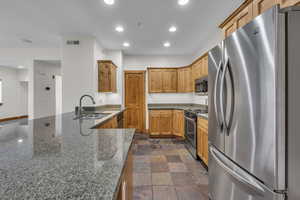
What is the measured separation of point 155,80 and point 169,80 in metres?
0.47

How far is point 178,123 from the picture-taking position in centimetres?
462

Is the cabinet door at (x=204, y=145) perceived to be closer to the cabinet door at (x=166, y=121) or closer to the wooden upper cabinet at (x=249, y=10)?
the wooden upper cabinet at (x=249, y=10)

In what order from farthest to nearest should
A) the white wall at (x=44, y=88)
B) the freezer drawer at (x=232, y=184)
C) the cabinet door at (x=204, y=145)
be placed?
the white wall at (x=44, y=88), the cabinet door at (x=204, y=145), the freezer drawer at (x=232, y=184)

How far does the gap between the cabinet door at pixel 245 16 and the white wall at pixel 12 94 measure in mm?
10203

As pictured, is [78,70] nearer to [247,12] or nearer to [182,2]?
[182,2]

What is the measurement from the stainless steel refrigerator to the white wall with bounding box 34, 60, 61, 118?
18.8 feet

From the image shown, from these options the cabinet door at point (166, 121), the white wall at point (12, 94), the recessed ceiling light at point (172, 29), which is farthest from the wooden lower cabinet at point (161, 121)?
the white wall at point (12, 94)

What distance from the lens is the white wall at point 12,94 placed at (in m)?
7.86

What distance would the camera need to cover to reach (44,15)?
114 inches

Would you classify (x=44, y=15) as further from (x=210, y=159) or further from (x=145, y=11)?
(x=210, y=159)

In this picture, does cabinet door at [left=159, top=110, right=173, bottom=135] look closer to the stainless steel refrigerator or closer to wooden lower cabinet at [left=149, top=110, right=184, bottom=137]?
wooden lower cabinet at [left=149, top=110, right=184, bottom=137]

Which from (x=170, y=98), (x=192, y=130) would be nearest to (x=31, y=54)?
(x=170, y=98)

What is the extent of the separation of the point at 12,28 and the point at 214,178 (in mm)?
4871

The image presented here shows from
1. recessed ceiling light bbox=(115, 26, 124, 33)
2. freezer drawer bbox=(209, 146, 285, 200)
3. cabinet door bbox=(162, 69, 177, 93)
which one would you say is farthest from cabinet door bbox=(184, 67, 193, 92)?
freezer drawer bbox=(209, 146, 285, 200)
